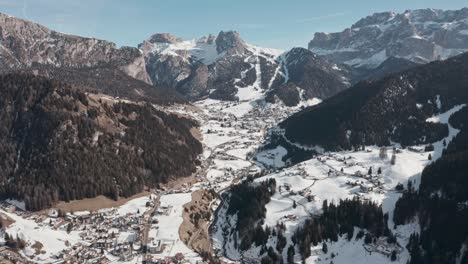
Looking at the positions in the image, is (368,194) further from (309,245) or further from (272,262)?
(272,262)

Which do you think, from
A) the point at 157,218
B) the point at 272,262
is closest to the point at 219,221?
the point at 157,218

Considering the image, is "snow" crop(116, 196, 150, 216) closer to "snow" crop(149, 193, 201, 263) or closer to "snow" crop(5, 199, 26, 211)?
"snow" crop(149, 193, 201, 263)

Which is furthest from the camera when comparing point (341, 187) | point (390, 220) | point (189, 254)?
point (341, 187)

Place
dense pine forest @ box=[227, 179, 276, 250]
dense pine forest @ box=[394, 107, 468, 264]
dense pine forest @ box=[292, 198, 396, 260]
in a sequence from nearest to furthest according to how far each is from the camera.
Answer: dense pine forest @ box=[394, 107, 468, 264]
dense pine forest @ box=[292, 198, 396, 260]
dense pine forest @ box=[227, 179, 276, 250]

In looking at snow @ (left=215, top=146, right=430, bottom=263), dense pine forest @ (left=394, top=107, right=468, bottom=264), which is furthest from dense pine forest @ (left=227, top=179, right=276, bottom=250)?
dense pine forest @ (left=394, top=107, right=468, bottom=264)

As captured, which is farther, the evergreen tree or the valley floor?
the evergreen tree

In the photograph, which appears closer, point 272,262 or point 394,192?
point 272,262

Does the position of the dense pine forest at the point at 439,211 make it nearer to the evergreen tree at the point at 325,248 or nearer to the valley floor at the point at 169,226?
the valley floor at the point at 169,226

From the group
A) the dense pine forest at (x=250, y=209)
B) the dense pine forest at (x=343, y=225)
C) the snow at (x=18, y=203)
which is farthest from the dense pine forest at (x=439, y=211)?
the snow at (x=18, y=203)

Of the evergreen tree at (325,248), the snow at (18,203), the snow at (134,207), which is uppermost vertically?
the snow at (18,203)

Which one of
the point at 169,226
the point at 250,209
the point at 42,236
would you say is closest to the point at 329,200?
the point at 250,209

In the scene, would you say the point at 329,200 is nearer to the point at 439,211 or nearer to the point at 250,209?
the point at 250,209
